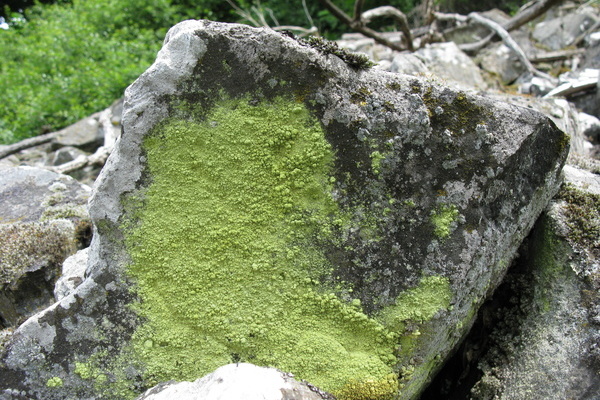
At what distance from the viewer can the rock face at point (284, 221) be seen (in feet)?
10.2

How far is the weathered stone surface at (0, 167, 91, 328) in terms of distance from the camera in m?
4.36

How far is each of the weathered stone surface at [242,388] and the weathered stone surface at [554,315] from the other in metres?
1.46

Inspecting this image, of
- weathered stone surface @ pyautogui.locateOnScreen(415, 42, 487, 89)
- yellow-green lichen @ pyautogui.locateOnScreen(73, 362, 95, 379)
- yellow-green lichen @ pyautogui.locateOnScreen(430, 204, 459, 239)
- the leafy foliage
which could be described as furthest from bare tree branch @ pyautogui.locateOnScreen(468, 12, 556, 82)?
yellow-green lichen @ pyautogui.locateOnScreen(73, 362, 95, 379)

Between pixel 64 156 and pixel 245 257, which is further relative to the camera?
pixel 64 156

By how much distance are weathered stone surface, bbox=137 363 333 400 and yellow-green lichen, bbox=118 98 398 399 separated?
1.04 feet

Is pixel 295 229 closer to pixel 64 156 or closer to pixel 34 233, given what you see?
pixel 34 233

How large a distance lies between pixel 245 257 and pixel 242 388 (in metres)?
0.94

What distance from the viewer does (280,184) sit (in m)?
3.19

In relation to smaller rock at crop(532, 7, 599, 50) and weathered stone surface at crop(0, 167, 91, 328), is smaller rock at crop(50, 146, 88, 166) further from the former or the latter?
smaller rock at crop(532, 7, 599, 50)

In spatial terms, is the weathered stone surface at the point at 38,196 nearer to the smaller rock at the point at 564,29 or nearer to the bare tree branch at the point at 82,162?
the bare tree branch at the point at 82,162

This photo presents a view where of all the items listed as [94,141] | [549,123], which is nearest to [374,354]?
[549,123]

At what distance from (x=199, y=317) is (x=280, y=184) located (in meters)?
1.11

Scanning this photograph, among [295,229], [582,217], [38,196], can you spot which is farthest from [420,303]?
[38,196]

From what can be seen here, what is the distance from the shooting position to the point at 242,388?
2.59m
